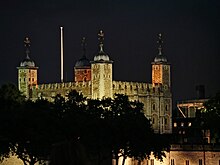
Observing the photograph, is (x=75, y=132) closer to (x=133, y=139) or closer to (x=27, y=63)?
(x=133, y=139)

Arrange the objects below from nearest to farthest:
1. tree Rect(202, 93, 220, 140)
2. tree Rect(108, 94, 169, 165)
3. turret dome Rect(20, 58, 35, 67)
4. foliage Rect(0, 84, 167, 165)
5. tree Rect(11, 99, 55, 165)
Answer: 1. tree Rect(11, 99, 55, 165)
2. foliage Rect(0, 84, 167, 165)
3. tree Rect(108, 94, 169, 165)
4. tree Rect(202, 93, 220, 140)
5. turret dome Rect(20, 58, 35, 67)

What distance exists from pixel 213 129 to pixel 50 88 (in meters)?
42.6

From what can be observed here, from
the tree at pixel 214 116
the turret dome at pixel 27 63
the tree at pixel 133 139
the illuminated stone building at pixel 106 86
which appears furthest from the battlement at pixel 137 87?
the tree at pixel 133 139

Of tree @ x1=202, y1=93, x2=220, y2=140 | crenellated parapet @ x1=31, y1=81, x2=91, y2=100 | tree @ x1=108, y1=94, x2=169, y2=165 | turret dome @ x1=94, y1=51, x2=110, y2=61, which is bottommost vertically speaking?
tree @ x1=108, y1=94, x2=169, y2=165

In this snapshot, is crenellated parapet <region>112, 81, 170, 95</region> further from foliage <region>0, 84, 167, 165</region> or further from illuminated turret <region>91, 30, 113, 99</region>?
foliage <region>0, 84, 167, 165</region>

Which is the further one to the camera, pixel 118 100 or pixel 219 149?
pixel 118 100

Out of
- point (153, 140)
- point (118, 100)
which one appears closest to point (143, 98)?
point (118, 100)

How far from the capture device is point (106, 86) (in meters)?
110

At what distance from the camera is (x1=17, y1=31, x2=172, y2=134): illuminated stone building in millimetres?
110562

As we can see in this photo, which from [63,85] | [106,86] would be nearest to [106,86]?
[106,86]

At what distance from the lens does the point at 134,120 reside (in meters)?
60.2

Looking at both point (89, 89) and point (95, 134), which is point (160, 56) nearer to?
point (89, 89)

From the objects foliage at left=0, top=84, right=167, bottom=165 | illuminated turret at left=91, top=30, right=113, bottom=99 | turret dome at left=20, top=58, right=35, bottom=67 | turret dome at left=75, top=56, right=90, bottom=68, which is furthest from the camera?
turret dome at left=20, top=58, right=35, bottom=67

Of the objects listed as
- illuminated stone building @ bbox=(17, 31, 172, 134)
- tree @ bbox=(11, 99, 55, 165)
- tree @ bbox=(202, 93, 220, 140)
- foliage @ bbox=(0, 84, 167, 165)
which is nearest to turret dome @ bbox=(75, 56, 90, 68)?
illuminated stone building @ bbox=(17, 31, 172, 134)
